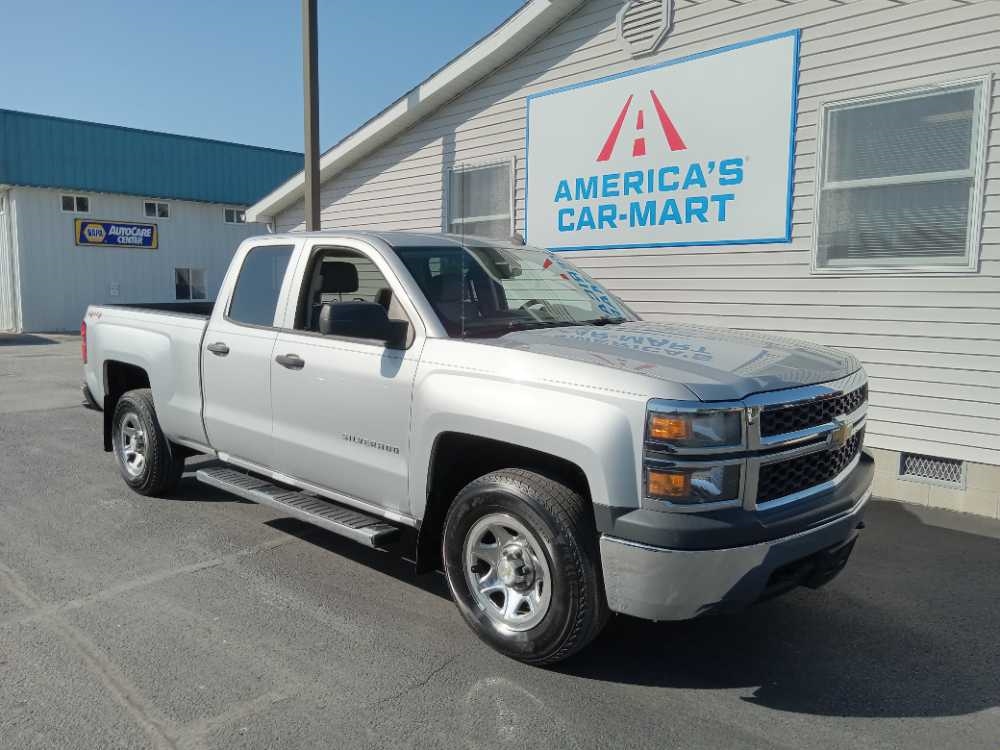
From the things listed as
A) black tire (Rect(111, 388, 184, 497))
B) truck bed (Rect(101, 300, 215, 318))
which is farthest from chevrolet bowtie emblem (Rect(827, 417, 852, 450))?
truck bed (Rect(101, 300, 215, 318))

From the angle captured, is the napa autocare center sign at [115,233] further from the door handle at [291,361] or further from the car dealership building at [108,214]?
the door handle at [291,361]

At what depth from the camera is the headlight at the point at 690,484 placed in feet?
10.1

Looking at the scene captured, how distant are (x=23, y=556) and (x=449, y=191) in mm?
6560

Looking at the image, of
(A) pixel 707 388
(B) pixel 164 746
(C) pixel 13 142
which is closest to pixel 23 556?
(B) pixel 164 746

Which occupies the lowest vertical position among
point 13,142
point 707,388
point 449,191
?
point 707,388

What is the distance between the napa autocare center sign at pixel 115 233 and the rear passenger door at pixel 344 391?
2313cm

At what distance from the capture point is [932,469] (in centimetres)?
646

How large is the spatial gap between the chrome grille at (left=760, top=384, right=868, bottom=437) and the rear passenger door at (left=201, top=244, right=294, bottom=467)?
2.86 metres

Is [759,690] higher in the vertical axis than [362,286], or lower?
lower

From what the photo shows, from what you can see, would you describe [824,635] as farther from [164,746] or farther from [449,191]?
[449,191]

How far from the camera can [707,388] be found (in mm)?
3100

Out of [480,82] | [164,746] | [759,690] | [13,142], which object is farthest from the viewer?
[13,142]

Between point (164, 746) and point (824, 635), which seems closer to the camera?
point (164, 746)

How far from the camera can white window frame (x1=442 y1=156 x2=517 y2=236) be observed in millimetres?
9359
